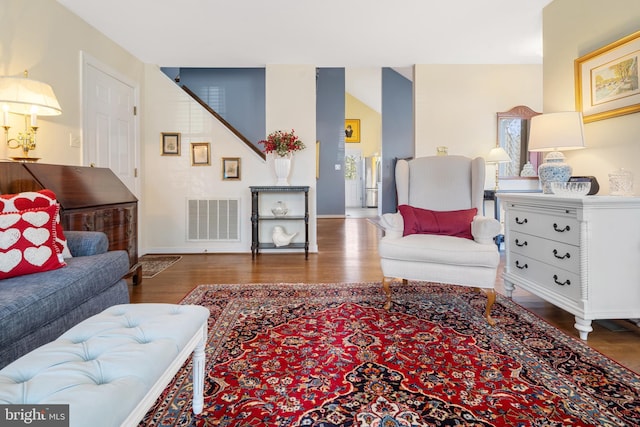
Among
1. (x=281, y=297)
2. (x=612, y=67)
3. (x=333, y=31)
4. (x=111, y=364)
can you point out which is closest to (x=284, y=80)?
(x=333, y=31)

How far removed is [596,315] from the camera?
1869 millimetres

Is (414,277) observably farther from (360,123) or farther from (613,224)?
(360,123)

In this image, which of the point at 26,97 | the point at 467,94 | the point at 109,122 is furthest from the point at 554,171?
the point at 109,122

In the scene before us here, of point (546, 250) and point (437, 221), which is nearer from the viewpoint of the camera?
point (546, 250)

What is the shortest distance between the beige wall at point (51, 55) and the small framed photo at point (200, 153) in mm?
1361

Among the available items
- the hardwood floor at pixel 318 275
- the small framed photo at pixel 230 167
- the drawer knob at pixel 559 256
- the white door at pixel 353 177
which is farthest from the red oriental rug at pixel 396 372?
the white door at pixel 353 177

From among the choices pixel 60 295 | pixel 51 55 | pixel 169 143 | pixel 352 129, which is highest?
pixel 352 129

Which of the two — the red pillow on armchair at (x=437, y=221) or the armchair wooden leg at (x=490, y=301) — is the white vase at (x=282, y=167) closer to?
the red pillow on armchair at (x=437, y=221)

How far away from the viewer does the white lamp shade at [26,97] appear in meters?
2.13

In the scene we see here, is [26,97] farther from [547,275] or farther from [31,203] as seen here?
[547,275]

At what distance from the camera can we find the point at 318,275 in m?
3.33

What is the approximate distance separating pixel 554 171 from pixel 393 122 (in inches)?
240

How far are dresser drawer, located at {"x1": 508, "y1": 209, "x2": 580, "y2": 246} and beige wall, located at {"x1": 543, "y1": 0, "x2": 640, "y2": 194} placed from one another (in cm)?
52

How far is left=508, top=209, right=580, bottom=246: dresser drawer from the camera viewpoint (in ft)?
6.45
